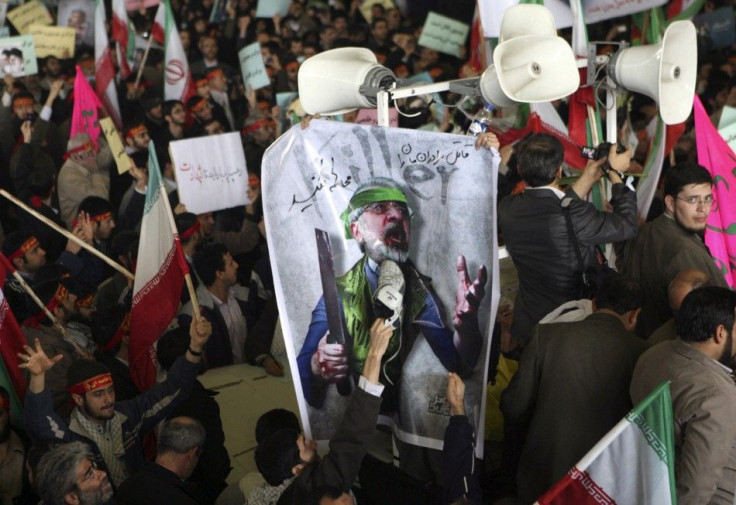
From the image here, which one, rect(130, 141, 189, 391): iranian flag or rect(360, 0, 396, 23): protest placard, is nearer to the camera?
rect(130, 141, 189, 391): iranian flag

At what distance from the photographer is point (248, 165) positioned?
7.88m

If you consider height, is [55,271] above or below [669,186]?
below

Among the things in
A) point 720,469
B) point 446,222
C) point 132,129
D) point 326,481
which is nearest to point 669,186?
point 446,222

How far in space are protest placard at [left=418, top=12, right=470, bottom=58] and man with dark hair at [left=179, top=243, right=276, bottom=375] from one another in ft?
14.4

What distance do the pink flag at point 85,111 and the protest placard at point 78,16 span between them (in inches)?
125

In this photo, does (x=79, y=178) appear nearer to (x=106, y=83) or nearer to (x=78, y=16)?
(x=106, y=83)

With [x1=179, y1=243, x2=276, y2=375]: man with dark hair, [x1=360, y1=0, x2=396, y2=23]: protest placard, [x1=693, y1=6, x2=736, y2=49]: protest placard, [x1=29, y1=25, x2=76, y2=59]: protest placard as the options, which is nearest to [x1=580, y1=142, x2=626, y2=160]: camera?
[x1=179, y1=243, x2=276, y2=375]: man with dark hair

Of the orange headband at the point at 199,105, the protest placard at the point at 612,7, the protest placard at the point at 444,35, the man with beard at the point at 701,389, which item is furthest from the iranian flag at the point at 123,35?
the man with beard at the point at 701,389

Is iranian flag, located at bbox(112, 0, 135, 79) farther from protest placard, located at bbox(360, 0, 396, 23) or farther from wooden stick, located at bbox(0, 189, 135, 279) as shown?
wooden stick, located at bbox(0, 189, 135, 279)

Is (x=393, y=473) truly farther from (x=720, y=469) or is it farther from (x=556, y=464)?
(x=720, y=469)

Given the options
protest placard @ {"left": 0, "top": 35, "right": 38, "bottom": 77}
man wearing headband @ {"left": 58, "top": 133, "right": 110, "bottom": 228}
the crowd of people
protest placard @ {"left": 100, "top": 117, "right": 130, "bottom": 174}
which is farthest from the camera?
protest placard @ {"left": 0, "top": 35, "right": 38, "bottom": 77}

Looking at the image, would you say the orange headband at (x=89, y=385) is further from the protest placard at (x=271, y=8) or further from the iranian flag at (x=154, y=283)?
the protest placard at (x=271, y=8)

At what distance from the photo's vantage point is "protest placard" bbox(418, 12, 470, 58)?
31.0ft

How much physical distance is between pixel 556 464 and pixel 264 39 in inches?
302
